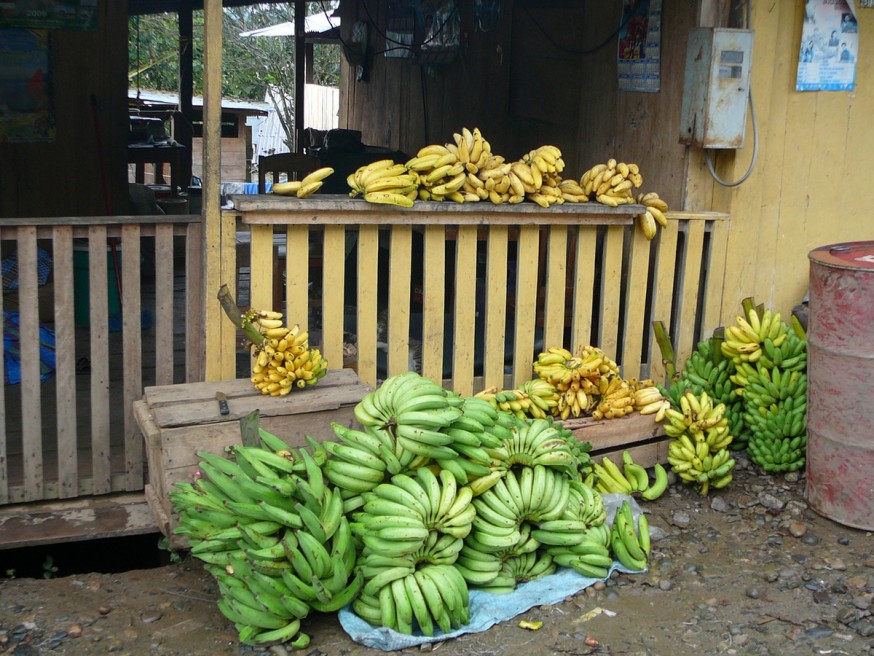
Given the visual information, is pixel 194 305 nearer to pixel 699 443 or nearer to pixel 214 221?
pixel 214 221

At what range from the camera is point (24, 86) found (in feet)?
24.9

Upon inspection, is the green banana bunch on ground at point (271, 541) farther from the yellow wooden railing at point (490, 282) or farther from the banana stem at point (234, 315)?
the yellow wooden railing at point (490, 282)

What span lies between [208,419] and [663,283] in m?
2.91

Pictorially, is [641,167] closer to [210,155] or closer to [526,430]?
[526,430]

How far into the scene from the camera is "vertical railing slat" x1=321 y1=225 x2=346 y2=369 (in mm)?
4902

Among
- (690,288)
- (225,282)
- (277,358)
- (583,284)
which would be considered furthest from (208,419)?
(690,288)

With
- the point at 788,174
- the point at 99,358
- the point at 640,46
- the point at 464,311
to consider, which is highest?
the point at 640,46

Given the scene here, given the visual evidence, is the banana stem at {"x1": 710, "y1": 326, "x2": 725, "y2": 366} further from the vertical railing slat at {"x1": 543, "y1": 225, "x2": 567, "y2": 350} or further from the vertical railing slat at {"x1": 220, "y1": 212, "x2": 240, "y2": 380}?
the vertical railing slat at {"x1": 220, "y1": 212, "x2": 240, "y2": 380}

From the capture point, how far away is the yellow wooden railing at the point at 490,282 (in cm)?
488

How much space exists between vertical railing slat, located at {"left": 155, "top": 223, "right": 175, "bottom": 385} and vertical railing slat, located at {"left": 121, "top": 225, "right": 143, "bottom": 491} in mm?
96

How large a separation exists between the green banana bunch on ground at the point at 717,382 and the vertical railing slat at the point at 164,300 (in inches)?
112

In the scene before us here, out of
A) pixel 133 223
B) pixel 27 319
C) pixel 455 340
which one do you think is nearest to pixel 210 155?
pixel 133 223

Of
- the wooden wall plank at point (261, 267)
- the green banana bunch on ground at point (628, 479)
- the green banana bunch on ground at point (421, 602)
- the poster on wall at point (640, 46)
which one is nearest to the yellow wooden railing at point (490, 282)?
the wooden wall plank at point (261, 267)

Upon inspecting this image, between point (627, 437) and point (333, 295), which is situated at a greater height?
point (333, 295)
